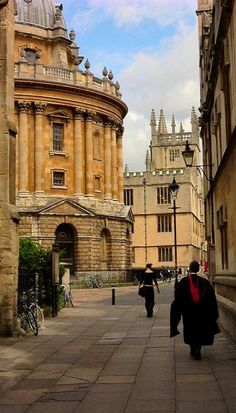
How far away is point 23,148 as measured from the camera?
1980 inches

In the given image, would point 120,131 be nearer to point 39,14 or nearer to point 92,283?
point 39,14

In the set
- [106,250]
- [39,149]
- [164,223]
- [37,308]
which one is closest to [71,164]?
[39,149]

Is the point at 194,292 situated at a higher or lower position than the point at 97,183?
lower

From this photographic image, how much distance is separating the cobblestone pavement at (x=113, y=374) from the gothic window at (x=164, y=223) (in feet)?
238

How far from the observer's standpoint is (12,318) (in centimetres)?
1449

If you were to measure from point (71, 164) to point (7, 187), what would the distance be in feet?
124

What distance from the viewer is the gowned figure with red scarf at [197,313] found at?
10703 mm

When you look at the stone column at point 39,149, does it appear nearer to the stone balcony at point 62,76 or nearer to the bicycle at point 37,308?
the stone balcony at point 62,76

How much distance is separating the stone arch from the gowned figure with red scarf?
138 feet

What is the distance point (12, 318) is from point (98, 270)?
37.0 metres

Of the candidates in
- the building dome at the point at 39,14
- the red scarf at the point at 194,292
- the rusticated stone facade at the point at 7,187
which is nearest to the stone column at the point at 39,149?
the building dome at the point at 39,14

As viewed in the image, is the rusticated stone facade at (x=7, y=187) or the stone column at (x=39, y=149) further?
the stone column at (x=39, y=149)

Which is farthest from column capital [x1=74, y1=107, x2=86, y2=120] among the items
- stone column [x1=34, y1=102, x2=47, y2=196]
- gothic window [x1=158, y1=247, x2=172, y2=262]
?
gothic window [x1=158, y1=247, x2=172, y2=262]

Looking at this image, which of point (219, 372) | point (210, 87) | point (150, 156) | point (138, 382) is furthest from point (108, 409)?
point (150, 156)
